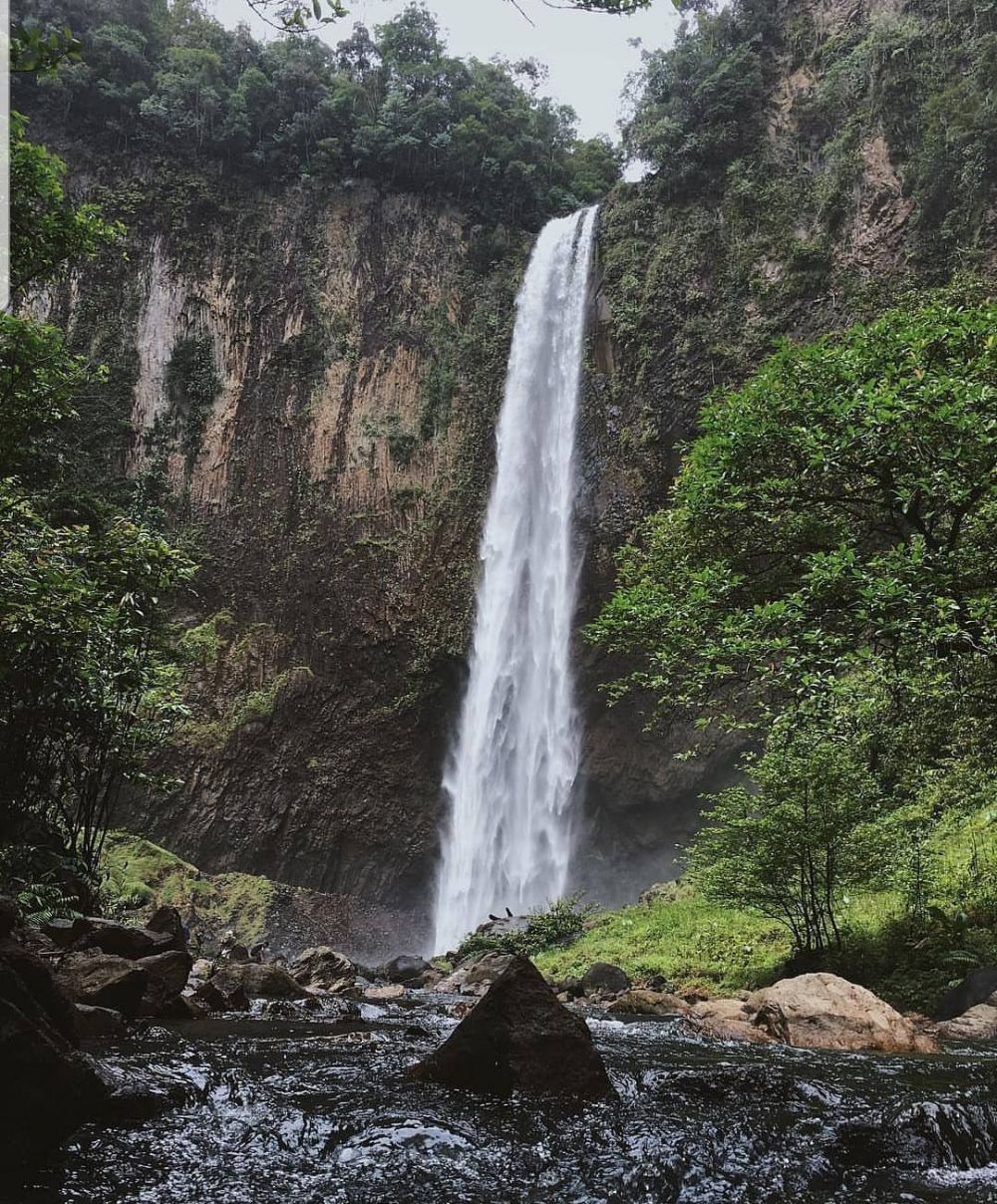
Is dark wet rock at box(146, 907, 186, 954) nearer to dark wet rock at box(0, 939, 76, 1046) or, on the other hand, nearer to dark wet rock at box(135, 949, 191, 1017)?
dark wet rock at box(135, 949, 191, 1017)

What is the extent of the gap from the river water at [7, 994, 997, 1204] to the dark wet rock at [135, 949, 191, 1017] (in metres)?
1.06

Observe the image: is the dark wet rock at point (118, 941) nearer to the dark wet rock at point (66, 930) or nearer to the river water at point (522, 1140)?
the dark wet rock at point (66, 930)

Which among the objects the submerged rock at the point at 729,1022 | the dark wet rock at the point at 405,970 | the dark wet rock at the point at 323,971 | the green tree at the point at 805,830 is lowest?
the dark wet rock at the point at 405,970

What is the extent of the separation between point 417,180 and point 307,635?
60.2 ft

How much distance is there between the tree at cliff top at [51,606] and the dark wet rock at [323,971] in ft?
11.5

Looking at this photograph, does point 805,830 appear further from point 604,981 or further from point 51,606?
point 51,606

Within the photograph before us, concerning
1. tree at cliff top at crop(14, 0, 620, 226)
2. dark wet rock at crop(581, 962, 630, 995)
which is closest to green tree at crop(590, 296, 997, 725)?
dark wet rock at crop(581, 962, 630, 995)

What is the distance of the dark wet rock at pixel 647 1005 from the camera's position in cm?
885

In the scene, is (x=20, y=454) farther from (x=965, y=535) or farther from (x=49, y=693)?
(x=965, y=535)

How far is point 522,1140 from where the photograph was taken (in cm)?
318

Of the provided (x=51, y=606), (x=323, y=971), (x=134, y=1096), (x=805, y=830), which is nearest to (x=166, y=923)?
(x=51, y=606)

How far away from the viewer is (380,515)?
86.8 ft

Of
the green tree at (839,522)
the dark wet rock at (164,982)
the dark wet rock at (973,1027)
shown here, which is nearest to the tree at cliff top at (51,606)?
the dark wet rock at (164,982)

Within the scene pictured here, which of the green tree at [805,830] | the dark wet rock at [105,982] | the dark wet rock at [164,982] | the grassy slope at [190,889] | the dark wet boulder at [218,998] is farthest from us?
the grassy slope at [190,889]
